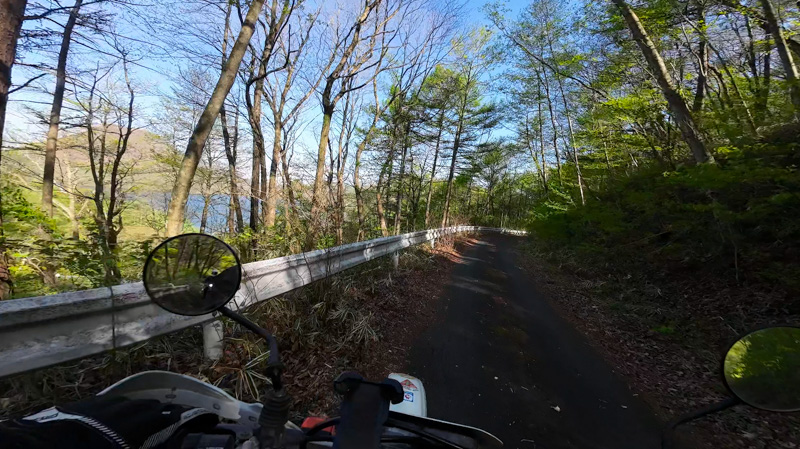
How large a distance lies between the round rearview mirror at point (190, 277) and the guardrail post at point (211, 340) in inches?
54.8

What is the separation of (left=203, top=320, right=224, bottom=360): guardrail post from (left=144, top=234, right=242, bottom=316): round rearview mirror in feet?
4.56

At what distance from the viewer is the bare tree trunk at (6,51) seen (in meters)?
3.29

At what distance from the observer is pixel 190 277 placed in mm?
1432

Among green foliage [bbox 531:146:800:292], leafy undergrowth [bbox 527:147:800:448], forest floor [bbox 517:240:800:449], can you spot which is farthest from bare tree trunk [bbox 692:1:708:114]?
forest floor [bbox 517:240:800:449]

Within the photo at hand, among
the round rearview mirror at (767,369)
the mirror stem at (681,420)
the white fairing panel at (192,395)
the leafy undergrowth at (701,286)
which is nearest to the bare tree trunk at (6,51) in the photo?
the white fairing panel at (192,395)

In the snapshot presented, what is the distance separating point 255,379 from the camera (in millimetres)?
2691

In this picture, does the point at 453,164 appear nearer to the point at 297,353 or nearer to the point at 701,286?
the point at 701,286

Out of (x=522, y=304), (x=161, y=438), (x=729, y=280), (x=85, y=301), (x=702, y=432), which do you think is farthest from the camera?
(x=522, y=304)

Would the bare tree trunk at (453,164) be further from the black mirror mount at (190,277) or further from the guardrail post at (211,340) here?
the black mirror mount at (190,277)

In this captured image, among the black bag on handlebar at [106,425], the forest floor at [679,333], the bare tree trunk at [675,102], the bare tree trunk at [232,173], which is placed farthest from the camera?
the bare tree trunk at [232,173]

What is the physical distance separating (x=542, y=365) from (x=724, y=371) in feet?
9.84

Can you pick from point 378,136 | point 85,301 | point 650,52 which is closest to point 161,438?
point 85,301

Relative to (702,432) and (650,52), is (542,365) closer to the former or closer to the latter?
(702,432)

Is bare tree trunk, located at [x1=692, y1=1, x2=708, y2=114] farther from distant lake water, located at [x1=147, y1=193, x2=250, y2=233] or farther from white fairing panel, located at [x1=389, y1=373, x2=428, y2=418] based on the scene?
distant lake water, located at [x1=147, y1=193, x2=250, y2=233]
